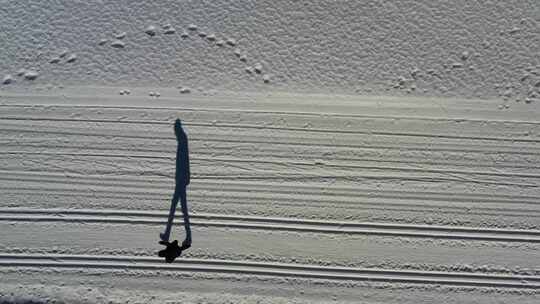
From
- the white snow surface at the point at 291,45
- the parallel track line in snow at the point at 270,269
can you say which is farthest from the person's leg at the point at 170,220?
the white snow surface at the point at 291,45

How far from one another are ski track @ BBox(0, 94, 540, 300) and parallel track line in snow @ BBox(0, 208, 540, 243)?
0.02 meters

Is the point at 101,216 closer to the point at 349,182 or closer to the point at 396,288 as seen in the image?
the point at 349,182

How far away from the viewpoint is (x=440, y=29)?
10.5 meters

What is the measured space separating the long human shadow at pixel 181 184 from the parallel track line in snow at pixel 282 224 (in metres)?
0.17

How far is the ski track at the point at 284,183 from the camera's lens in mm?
7938

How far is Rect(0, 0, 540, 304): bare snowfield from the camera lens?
7.84 meters

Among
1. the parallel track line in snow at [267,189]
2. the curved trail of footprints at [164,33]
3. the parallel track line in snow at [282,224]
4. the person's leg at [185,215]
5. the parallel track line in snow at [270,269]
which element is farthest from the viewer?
the curved trail of footprints at [164,33]

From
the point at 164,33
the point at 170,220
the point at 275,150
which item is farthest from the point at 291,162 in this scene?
the point at 164,33

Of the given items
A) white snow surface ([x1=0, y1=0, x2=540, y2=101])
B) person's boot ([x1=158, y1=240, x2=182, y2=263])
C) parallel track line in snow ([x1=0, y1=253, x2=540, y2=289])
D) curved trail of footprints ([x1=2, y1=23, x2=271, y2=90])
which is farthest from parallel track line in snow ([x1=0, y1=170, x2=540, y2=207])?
white snow surface ([x1=0, y1=0, x2=540, y2=101])

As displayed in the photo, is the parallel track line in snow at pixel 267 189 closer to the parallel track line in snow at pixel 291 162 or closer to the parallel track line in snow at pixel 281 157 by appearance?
the parallel track line in snow at pixel 291 162

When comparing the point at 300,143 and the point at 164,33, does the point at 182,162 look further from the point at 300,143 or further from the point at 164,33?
the point at 164,33

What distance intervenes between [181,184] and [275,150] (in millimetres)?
1620

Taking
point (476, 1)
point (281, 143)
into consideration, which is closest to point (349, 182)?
point (281, 143)

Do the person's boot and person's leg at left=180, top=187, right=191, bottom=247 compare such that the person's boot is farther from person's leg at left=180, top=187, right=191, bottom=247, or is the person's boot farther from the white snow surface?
the white snow surface
